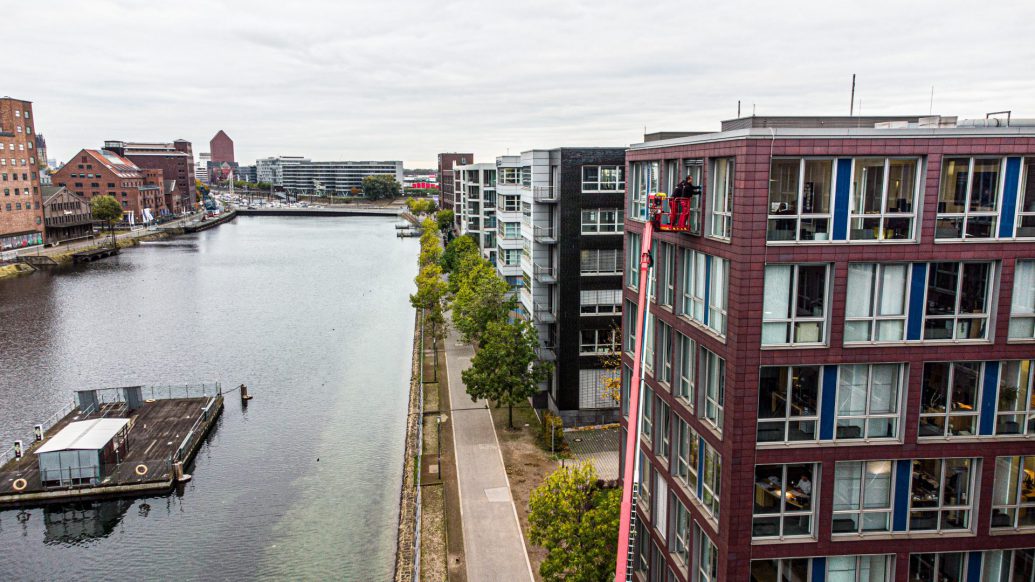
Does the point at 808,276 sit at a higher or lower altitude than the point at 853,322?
higher

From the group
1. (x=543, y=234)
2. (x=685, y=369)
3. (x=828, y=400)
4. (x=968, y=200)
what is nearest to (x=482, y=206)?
(x=543, y=234)

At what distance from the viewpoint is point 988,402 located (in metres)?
14.6

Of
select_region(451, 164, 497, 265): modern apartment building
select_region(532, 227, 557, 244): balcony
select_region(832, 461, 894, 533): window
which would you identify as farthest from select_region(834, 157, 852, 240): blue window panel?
select_region(451, 164, 497, 265): modern apartment building

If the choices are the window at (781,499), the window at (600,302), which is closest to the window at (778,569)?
the window at (781,499)

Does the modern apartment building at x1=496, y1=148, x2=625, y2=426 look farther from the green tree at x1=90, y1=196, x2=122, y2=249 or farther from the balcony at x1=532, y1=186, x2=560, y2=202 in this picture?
the green tree at x1=90, y1=196, x2=122, y2=249

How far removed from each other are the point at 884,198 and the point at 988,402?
5.10 m

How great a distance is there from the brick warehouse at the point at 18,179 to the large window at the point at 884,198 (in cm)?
12923

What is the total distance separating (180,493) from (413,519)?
44.2ft

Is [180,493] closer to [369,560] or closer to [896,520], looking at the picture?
[369,560]

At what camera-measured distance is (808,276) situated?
46.4 ft

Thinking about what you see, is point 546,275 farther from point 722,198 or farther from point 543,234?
point 722,198

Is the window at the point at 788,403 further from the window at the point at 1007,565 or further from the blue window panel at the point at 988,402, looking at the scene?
the window at the point at 1007,565

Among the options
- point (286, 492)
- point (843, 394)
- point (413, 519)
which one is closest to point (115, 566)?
point (286, 492)

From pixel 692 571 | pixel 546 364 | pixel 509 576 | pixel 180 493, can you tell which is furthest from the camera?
pixel 546 364
